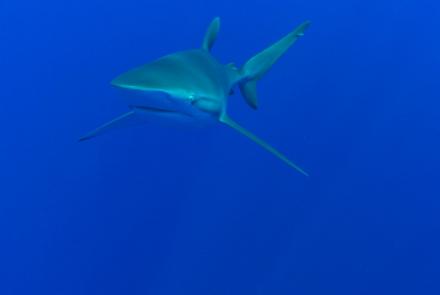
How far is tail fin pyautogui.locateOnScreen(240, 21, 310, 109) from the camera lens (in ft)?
10.6

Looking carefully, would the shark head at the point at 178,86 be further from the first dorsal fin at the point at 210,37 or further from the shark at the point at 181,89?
the first dorsal fin at the point at 210,37

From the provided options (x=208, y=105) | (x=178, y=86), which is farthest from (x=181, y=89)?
(x=208, y=105)

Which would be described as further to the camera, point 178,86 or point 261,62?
point 261,62

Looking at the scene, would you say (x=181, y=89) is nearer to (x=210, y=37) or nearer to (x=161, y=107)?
(x=161, y=107)

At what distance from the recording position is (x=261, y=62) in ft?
11.1

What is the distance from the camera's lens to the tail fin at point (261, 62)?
3232 mm

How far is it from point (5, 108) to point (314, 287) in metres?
3.81

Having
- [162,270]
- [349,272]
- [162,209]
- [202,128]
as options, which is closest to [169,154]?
[162,209]

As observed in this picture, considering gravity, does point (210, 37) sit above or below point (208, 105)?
above

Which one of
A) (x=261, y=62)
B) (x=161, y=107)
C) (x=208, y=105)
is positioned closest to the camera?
(x=161, y=107)

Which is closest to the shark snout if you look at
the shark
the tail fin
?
the shark

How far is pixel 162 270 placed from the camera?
19.8 ft

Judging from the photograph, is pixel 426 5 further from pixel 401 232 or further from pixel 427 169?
pixel 401 232

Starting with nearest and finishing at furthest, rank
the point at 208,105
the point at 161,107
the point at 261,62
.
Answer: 1. the point at 161,107
2. the point at 208,105
3. the point at 261,62
